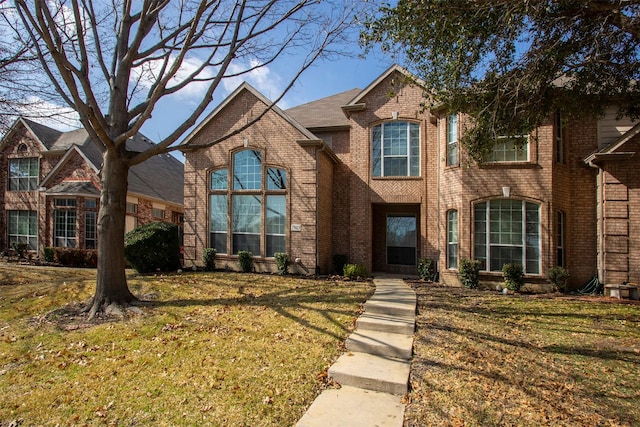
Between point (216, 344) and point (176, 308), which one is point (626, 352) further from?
point (176, 308)

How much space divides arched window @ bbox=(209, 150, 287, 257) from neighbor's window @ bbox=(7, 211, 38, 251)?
11814 millimetres

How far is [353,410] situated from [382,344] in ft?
5.39

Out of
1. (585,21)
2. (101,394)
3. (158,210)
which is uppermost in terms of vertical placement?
(585,21)

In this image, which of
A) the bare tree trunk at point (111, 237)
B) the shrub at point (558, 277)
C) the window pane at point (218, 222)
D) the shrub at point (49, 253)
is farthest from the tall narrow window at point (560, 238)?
the shrub at point (49, 253)

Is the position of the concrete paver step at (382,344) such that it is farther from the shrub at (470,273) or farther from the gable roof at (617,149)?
the gable roof at (617,149)

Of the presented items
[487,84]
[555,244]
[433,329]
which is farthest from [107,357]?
[555,244]

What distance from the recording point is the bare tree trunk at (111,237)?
745 cm

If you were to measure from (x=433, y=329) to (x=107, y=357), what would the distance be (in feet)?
17.9

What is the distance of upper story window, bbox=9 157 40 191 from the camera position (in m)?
18.8

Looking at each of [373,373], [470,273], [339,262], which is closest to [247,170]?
[339,262]

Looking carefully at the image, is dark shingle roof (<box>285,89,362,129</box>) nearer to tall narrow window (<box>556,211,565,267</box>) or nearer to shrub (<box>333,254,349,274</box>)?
shrub (<box>333,254,349,274</box>)

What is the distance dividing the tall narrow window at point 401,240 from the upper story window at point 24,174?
62.4 ft

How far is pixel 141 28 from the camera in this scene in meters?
8.21

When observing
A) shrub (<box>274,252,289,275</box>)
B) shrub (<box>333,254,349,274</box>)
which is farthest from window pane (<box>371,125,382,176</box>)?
shrub (<box>274,252,289,275</box>)
